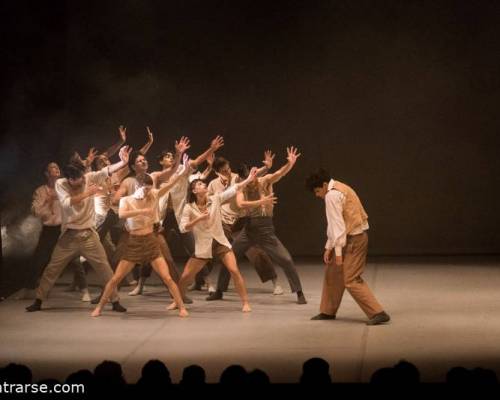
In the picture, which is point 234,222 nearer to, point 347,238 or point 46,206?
point 46,206

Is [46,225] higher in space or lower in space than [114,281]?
higher

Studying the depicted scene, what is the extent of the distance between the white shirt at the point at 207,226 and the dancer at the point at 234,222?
81 cm

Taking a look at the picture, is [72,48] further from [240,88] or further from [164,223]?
[164,223]

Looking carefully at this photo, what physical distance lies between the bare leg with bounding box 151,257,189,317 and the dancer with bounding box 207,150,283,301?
1021mm

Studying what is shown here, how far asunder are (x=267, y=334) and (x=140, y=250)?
1453 mm

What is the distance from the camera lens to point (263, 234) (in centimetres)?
1027

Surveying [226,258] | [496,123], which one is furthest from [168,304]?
[496,123]

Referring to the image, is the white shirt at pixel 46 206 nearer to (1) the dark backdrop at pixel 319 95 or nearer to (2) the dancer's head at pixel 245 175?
(2) the dancer's head at pixel 245 175

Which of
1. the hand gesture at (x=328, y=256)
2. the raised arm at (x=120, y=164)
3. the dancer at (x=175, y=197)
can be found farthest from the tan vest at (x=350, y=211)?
the raised arm at (x=120, y=164)

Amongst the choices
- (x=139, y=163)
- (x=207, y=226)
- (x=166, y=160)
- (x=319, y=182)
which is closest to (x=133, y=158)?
(x=139, y=163)

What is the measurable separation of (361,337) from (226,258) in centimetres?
173

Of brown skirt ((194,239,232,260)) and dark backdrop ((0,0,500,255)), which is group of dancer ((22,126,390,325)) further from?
dark backdrop ((0,0,500,255))

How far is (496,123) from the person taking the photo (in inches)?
536

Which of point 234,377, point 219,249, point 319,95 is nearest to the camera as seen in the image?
point 234,377
